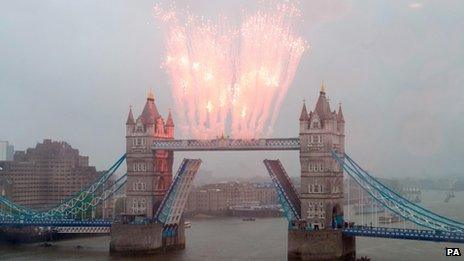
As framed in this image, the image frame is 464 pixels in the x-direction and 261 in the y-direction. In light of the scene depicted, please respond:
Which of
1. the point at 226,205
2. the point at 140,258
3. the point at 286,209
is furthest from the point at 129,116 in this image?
the point at 226,205

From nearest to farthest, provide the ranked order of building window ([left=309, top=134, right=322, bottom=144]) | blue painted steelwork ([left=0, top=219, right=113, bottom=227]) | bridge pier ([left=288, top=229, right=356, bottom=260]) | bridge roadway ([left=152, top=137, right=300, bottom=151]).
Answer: bridge pier ([left=288, top=229, right=356, bottom=260]) < building window ([left=309, top=134, right=322, bottom=144]) < bridge roadway ([left=152, top=137, right=300, bottom=151]) < blue painted steelwork ([left=0, top=219, right=113, bottom=227])

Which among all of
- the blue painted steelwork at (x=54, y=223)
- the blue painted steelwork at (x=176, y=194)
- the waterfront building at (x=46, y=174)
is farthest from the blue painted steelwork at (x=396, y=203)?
the waterfront building at (x=46, y=174)

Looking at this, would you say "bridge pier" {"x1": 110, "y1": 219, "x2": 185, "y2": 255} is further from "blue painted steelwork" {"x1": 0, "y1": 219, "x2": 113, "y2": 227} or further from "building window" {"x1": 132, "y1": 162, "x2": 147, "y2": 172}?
"building window" {"x1": 132, "y1": 162, "x2": 147, "y2": 172}

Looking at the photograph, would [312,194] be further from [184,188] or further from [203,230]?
[203,230]

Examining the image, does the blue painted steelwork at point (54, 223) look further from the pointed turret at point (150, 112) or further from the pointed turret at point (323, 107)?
the pointed turret at point (323, 107)

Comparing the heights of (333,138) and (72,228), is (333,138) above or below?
above

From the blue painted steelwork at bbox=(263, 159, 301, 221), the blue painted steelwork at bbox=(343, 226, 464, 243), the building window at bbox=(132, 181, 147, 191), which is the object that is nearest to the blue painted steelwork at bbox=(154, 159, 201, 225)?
the building window at bbox=(132, 181, 147, 191)
